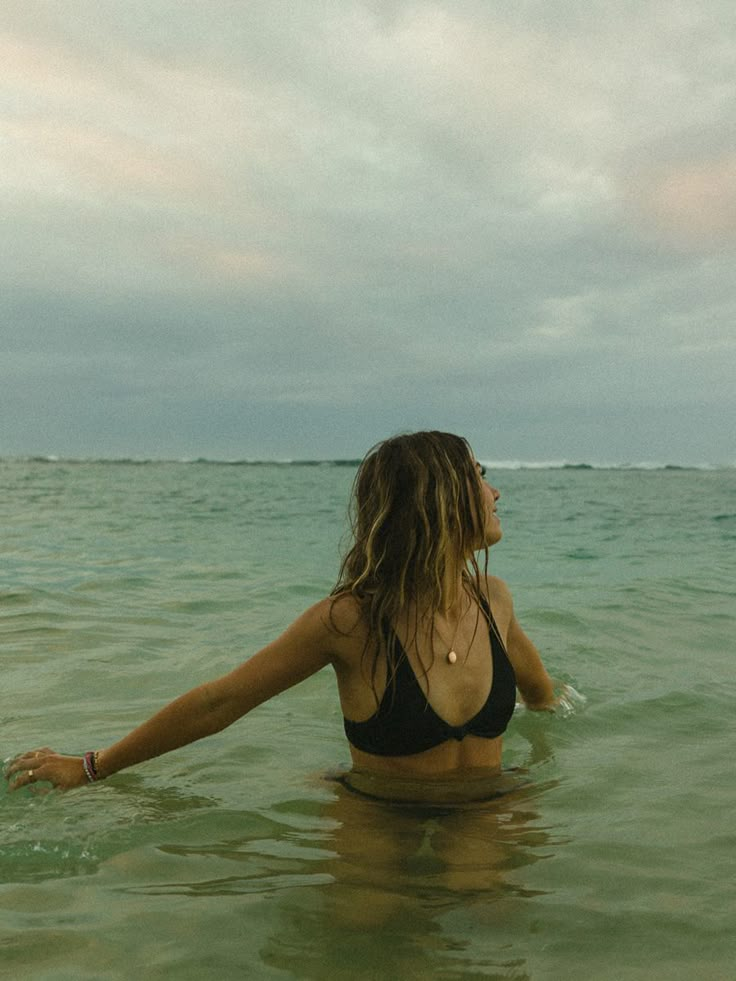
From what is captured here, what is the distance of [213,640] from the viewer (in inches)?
298

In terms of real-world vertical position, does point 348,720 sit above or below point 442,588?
below

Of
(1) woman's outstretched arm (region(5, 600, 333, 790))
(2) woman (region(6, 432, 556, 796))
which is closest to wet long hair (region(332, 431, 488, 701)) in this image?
(2) woman (region(6, 432, 556, 796))

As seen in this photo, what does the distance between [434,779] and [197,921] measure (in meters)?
1.00

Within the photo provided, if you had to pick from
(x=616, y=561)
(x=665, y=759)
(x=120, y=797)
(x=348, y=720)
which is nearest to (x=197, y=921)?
(x=348, y=720)

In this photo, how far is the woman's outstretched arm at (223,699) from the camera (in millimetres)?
3096

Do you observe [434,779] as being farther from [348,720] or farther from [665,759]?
[665,759]

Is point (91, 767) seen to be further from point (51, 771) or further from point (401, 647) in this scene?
point (401, 647)

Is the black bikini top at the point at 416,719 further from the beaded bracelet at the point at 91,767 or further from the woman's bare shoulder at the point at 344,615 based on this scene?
the beaded bracelet at the point at 91,767

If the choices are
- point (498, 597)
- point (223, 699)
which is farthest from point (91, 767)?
point (498, 597)

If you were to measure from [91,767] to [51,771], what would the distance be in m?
0.16

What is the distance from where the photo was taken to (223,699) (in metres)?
3.13

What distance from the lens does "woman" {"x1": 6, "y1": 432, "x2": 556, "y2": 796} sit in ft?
10.3

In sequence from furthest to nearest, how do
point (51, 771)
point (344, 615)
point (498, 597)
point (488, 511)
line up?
point (498, 597) < point (51, 771) < point (488, 511) < point (344, 615)

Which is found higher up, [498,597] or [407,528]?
[407,528]
